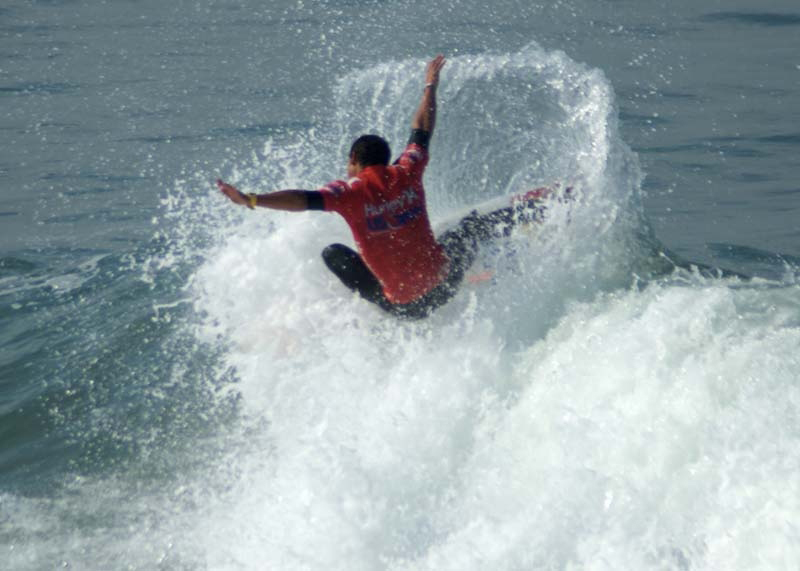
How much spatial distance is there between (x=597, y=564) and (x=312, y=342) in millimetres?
3115

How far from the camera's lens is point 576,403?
551 centimetres

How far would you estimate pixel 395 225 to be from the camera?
664 cm

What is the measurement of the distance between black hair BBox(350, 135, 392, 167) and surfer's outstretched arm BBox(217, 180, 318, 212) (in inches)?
21.9

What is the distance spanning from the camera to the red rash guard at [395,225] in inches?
256

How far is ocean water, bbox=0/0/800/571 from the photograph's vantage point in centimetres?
494

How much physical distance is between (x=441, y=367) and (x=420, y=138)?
1.75 meters

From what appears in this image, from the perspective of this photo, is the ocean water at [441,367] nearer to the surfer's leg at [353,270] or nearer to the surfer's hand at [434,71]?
the surfer's leg at [353,270]

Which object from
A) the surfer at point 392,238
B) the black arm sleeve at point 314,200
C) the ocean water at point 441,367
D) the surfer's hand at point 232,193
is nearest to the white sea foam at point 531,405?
the ocean water at point 441,367

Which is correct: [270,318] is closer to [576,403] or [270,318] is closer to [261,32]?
[576,403]

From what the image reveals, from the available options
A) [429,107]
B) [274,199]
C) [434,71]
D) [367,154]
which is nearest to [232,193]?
[274,199]

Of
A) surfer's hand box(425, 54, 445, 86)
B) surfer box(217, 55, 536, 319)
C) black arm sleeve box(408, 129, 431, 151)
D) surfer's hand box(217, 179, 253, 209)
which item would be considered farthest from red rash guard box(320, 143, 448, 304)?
surfer's hand box(425, 54, 445, 86)

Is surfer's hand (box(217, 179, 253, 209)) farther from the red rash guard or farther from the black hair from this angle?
the black hair

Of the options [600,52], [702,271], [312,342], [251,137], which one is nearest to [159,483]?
[312,342]

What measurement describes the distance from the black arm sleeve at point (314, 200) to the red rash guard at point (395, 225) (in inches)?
2.4
